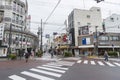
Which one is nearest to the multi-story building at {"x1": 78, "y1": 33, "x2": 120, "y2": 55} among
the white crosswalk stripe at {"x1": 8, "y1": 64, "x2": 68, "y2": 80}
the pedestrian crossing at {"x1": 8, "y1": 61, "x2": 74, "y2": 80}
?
the pedestrian crossing at {"x1": 8, "y1": 61, "x2": 74, "y2": 80}

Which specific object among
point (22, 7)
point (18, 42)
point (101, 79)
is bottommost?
point (101, 79)

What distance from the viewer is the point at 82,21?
197ft

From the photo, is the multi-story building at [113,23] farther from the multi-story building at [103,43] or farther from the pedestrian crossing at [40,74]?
the pedestrian crossing at [40,74]

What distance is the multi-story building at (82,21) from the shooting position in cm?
5791

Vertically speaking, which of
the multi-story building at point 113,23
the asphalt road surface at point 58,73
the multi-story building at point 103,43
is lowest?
the asphalt road surface at point 58,73

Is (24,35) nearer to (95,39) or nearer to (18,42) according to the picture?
(18,42)

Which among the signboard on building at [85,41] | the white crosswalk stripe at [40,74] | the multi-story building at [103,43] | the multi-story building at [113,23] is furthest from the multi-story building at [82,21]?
the white crosswalk stripe at [40,74]

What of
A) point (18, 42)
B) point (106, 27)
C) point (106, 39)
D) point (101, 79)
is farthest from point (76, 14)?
point (101, 79)

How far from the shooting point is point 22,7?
4694cm

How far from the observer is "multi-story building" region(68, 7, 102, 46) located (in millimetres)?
57912

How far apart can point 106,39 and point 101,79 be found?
40924 mm

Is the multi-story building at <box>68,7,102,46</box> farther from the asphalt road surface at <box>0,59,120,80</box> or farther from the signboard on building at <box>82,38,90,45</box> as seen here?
the asphalt road surface at <box>0,59,120,80</box>

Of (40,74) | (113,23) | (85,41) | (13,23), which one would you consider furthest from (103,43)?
(40,74)

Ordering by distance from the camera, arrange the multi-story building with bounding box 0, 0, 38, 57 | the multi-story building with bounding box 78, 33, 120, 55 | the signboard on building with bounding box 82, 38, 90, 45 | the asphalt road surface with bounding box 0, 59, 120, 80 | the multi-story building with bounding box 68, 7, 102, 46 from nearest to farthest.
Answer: the asphalt road surface with bounding box 0, 59, 120, 80
the multi-story building with bounding box 0, 0, 38, 57
the multi-story building with bounding box 78, 33, 120, 55
the signboard on building with bounding box 82, 38, 90, 45
the multi-story building with bounding box 68, 7, 102, 46
